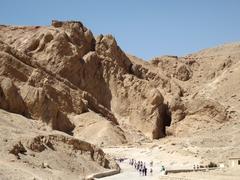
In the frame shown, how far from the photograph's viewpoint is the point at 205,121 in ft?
221

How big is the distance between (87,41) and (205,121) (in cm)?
2327

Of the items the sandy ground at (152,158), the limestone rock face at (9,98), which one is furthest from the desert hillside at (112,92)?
the sandy ground at (152,158)

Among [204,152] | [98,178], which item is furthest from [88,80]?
[98,178]

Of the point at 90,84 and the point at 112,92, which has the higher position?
the point at 90,84

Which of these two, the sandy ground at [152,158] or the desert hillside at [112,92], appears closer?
the sandy ground at [152,158]

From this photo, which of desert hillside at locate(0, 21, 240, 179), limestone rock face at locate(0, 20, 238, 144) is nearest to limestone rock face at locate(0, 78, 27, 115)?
desert hillside at locate(0, 21, 240, 179)

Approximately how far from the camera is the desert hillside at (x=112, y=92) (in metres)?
52.8

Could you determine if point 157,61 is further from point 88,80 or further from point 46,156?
point 46,156

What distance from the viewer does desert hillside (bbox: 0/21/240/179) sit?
173ft

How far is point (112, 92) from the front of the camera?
76.6 meters

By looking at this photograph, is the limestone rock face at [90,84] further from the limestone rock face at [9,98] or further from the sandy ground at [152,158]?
the sandy ground at [152,158]

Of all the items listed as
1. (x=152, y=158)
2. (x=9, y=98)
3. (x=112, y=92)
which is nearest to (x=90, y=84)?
(x=112, y=92)

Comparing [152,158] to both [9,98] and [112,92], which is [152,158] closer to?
[9,98]

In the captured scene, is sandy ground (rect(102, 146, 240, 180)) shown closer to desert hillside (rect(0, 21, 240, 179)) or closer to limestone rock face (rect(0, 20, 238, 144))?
desert hillside (rect(0, 21, 240, 179))
